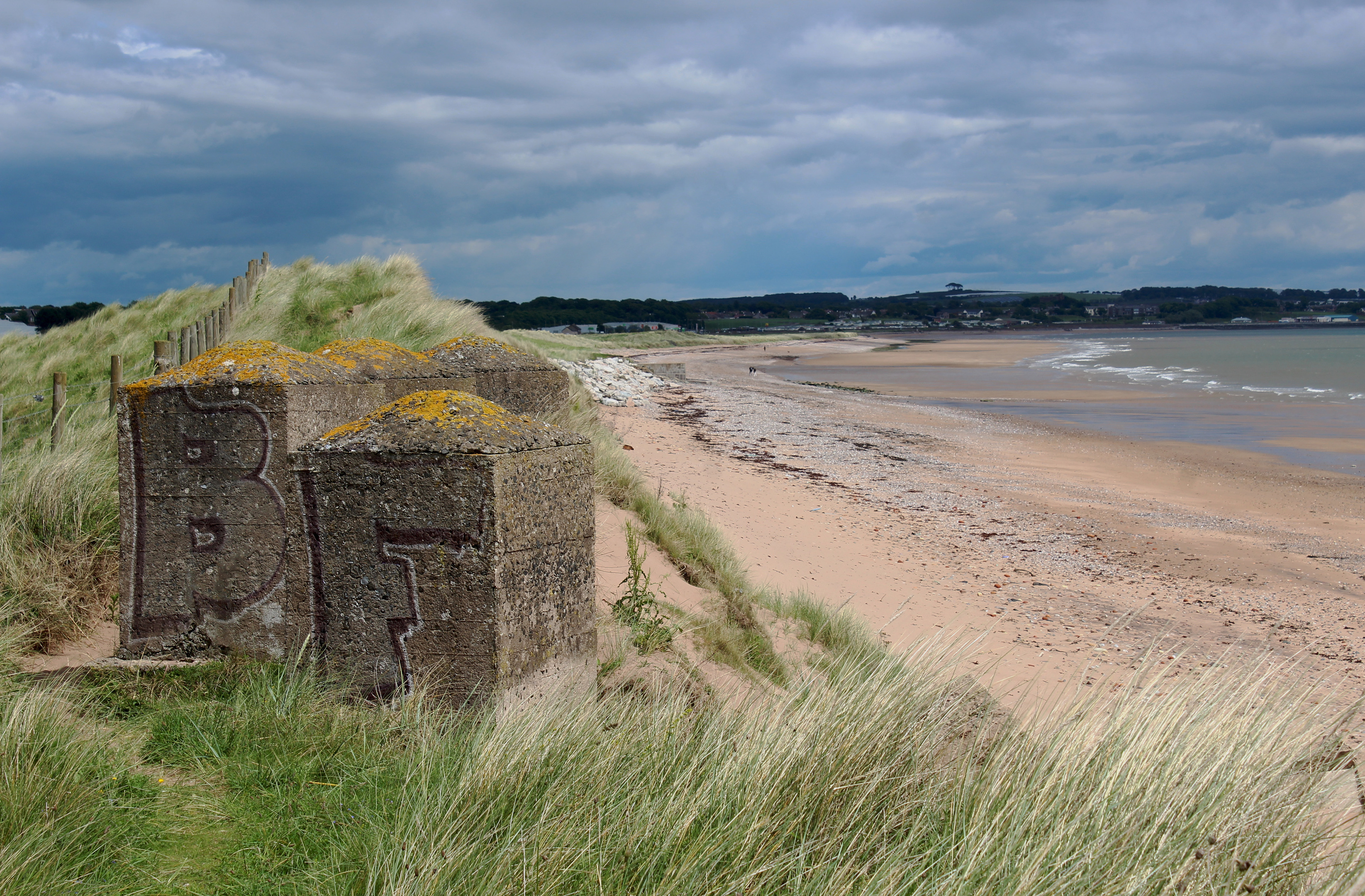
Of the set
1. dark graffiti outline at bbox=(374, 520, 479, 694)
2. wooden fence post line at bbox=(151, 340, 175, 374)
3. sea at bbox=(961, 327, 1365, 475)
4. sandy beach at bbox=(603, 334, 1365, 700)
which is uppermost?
wooden fence post line at bbox=(151, 340, 175, 374)

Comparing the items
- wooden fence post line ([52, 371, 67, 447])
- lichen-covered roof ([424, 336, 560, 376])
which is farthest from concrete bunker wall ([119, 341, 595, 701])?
wooden fence post line ([52, 371, 67, 447])

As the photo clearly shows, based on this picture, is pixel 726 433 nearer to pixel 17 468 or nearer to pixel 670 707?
pixel 17 468

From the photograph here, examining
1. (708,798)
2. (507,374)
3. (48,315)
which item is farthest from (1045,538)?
(48,315)

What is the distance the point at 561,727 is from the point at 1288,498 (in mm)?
16023

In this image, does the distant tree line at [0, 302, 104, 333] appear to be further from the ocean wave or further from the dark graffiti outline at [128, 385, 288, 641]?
the ocean wave

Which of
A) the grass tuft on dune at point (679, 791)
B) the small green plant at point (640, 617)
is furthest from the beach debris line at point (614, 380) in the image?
the grass tuft on dune at point (679, 791)

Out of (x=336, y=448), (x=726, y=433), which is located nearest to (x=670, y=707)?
(x=336, y=448)

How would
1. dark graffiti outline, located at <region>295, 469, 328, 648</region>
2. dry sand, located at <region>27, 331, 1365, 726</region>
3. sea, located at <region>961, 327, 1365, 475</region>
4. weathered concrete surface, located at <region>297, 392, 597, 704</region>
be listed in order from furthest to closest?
sea, located at <region>961, 327, 1365, 475</region> < dry sand, located at <region>27, 331, 1365, 726</region> < dark graffiti outline, located at <region>295, 469, 328, 648</region> < weathered concrete surface, located at <region>297, 392, 597, 704</region>

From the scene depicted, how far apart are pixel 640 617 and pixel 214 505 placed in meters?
2.36

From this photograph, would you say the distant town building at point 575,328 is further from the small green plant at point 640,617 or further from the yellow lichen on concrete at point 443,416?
the yellow lichen on concrete at point 443,416

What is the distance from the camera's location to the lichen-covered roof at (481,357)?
24.1 feet

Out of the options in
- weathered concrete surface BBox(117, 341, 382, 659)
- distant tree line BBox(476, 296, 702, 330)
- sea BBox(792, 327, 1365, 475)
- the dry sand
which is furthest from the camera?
distant tree line BBox(476, 296, 702, 330)

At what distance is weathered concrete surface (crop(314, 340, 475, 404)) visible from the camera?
17.4 ft

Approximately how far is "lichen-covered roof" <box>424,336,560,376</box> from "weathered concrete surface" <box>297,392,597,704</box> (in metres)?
3.60
